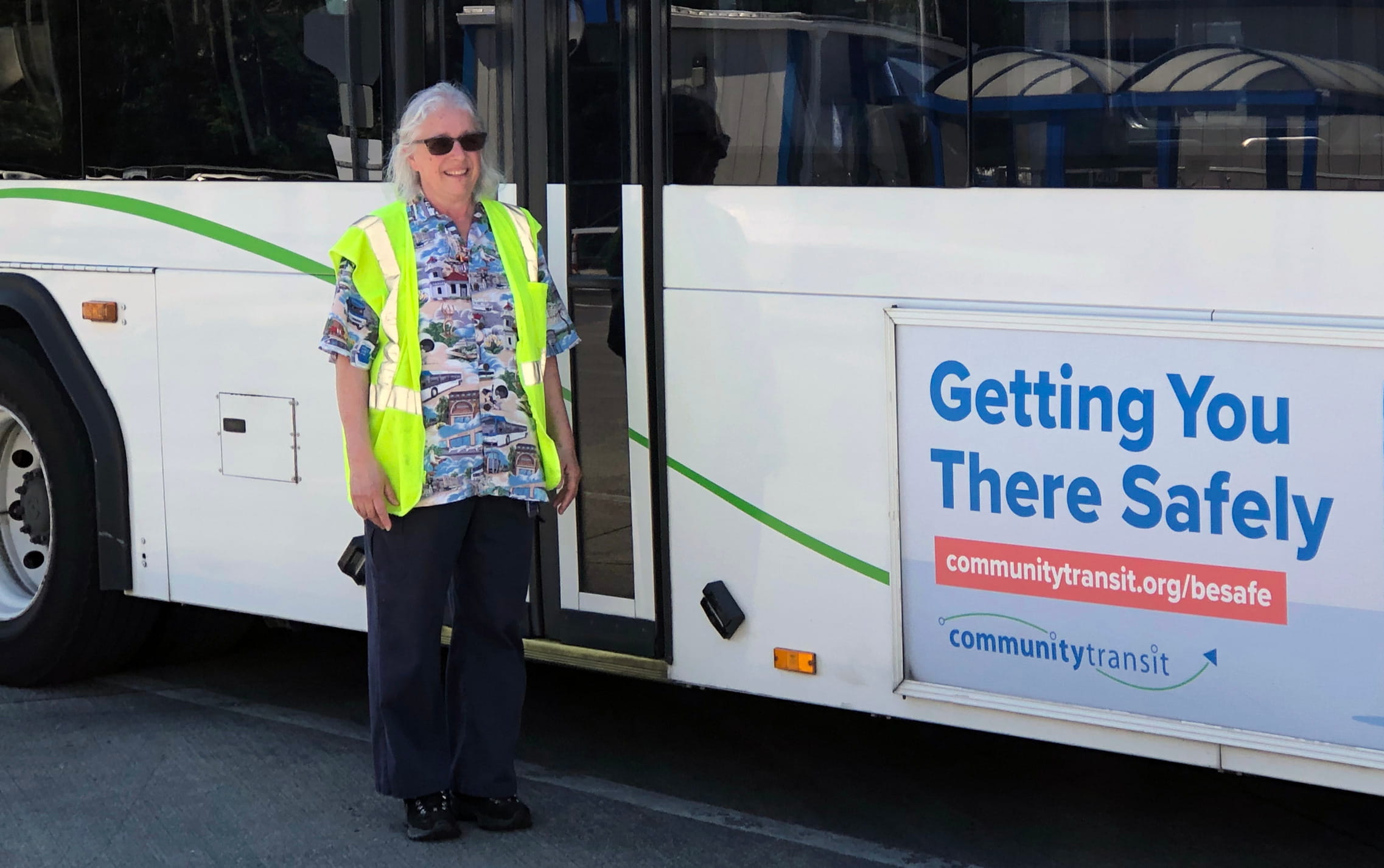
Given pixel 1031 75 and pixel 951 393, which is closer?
pixel 1031 75

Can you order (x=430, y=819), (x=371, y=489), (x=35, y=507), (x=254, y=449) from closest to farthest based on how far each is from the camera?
(x=371, y=489) → (x=430, y=819) → (x=254, y=449) → (x=35, y=507)

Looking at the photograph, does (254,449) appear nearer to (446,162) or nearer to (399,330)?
(399,330)

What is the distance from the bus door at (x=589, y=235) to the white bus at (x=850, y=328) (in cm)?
1

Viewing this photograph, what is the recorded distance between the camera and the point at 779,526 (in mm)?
4203

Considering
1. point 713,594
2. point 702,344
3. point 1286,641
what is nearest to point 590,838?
point 713,594

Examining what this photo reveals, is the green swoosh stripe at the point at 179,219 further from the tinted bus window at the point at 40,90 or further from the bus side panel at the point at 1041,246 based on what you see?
the bus side panel at the point at 1041,246

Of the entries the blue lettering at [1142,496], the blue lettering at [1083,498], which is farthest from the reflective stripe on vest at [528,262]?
the blue lettering at [1142,496]

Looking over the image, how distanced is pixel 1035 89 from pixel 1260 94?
47cm

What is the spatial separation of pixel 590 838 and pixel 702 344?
4.04 feet

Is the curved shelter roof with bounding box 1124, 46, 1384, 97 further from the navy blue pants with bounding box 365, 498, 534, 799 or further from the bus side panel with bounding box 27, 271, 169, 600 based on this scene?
the bus side panel with bounding box 27, 271, 169, 600

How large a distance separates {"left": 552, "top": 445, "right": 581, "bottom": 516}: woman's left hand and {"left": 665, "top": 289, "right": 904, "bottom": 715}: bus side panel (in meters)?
0.24

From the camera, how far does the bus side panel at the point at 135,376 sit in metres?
5.18

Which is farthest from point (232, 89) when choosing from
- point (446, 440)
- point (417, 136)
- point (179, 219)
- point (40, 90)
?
point (446, 440)

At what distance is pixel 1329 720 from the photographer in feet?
11.6
